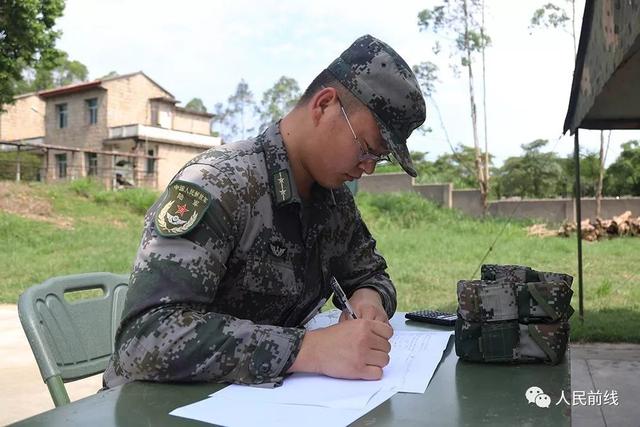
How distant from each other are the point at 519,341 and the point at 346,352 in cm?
32

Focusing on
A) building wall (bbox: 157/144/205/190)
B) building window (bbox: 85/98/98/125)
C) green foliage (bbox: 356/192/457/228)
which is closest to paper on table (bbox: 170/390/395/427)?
green foliage (bbox: 356/192/457/228)

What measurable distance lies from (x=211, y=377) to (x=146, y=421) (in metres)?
0.18

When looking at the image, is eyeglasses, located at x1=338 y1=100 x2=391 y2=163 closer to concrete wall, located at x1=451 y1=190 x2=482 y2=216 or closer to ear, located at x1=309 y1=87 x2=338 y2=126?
ear, located at x1=309 y1=87 x2=338 y2=126

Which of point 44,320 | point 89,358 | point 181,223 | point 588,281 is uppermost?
point 181,223

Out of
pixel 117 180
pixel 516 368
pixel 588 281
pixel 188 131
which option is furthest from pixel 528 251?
pixel 188 131

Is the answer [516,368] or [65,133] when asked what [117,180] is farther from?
[516,368]

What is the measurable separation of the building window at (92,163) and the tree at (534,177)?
13.2 m

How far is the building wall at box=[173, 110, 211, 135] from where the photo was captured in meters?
25.3

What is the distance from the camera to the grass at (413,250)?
5469 millimetres

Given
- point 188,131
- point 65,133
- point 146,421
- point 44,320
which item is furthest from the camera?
point 188,131

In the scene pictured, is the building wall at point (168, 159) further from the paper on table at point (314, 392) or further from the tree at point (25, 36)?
the paper on table at point (314, 392)

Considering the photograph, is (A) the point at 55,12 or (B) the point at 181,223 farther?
(A) the point at 55,12

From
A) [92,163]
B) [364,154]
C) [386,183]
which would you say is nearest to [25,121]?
[92,163]

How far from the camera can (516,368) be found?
1.11m
